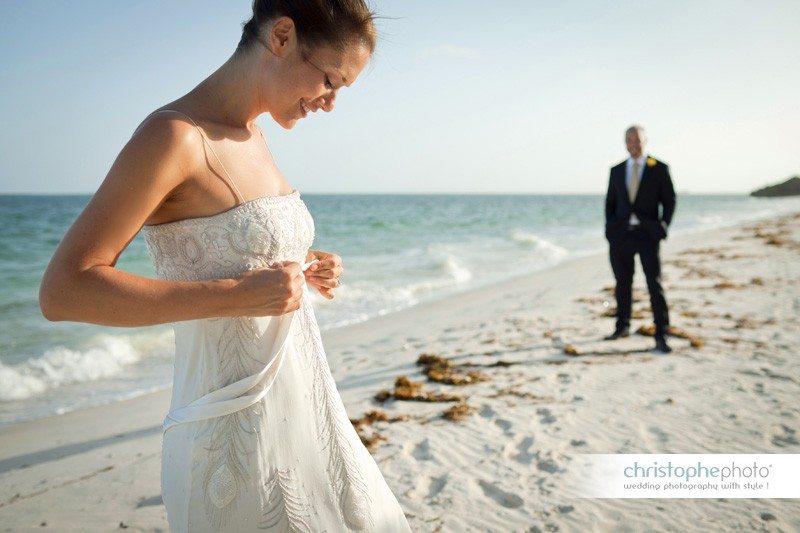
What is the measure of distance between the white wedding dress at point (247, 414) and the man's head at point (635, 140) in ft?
19.3

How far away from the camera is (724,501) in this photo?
3232 millimetres

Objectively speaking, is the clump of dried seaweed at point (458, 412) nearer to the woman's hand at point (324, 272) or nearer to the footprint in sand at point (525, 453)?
the footprint in sand at point (525, 453)

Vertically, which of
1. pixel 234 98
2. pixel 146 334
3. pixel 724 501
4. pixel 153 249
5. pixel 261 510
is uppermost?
pixel 234 98

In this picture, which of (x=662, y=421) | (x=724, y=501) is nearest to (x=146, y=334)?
(x=662, y=421)

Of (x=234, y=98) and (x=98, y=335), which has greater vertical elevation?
(x=234, y=98)

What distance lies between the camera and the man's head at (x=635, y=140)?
622 cm

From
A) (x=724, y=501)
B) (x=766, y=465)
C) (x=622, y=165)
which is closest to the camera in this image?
(x=724, y=501)

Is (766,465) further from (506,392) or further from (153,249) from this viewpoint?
(153,249)

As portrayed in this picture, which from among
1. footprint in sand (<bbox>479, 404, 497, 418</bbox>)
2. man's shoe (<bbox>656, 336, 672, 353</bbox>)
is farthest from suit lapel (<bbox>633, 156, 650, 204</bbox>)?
footprint in sand (<bbox>479, 404, 497, 418</bbox>)

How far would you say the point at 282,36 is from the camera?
1233 mm

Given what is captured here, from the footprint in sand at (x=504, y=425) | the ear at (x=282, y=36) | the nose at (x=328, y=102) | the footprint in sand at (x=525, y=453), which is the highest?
the ear at (x=282, y=36)

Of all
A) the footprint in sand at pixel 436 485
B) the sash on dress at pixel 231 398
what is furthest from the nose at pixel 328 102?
the footprint in sand at pixel 436 485

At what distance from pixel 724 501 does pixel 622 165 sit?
419 centimetres

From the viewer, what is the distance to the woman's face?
126cm
